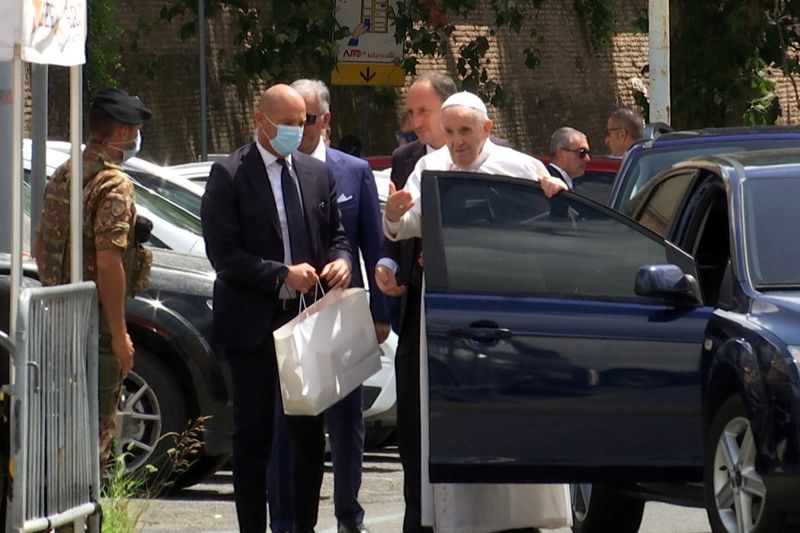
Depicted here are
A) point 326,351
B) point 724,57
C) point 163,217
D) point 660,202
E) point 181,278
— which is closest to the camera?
point 326,351

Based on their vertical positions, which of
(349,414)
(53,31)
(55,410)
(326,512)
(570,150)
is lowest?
(326,512)

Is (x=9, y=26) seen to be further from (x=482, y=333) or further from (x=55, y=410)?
(x=482, y=333)

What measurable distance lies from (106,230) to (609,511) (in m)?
2.42

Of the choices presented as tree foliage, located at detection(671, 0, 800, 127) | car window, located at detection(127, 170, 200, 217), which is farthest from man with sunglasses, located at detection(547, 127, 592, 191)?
tree foliage, located at detection(671, 0, 800, 127)

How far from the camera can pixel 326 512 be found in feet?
31.4

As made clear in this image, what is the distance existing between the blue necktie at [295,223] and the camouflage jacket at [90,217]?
0.68 m

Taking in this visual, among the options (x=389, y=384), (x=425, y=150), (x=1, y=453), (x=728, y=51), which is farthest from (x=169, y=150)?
(x=1, y=453)

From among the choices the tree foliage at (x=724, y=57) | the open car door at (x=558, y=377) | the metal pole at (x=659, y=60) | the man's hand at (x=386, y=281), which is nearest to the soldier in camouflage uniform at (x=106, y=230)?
the man's hand at (x=386, y=281)

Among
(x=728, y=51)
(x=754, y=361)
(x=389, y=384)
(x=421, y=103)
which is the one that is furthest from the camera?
(x=728, y=51)

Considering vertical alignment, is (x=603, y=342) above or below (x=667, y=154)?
below

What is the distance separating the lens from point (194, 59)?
25812 millimetres

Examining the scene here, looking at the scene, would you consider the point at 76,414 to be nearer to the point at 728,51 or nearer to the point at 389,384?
the point at 389,384

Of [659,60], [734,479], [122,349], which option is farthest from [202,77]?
[734,479]

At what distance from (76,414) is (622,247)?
2.04 meters
